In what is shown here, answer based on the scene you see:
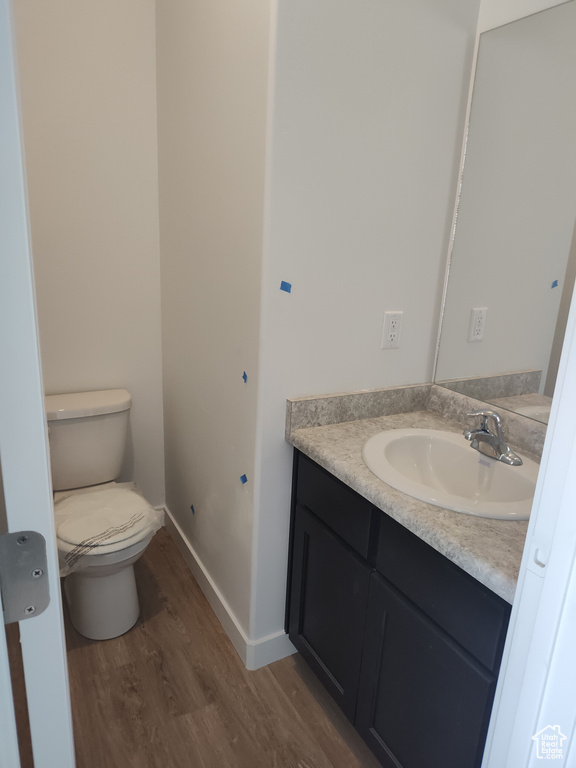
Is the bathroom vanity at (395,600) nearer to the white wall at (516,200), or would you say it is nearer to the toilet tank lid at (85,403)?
the white wall at (516,200)

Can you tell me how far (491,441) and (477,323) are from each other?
0.45 meters

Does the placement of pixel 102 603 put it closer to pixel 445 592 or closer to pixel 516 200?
pixel 445 592

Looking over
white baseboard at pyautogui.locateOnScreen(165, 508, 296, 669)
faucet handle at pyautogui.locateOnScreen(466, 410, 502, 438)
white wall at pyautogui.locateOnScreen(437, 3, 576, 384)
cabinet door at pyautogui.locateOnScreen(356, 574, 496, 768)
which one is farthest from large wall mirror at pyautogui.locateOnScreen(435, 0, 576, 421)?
white baseboard at pyautogui.locateOnScreen(165, 508, 296, 669)

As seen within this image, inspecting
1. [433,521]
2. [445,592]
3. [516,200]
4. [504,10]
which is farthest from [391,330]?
[504,10]

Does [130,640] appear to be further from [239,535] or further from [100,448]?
[100,448]

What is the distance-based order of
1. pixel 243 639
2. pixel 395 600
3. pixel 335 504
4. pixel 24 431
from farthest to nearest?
pixel 243 639, pixel 335 504, pixel 395 600, pixel 24 431

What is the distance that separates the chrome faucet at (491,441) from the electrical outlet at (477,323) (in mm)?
326

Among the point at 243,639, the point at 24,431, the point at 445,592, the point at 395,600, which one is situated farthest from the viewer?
the point at 243,639

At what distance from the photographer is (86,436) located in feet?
6.82

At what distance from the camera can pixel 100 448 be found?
2125 millimetres

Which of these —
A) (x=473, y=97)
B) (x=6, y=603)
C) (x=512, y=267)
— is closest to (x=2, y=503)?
(x=6, y=603)

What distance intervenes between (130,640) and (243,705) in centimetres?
50

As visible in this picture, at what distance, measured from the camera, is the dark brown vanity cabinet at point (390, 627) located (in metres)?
1.05

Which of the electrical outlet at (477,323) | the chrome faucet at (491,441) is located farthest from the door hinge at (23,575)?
the electrical outlet at (477,323)
